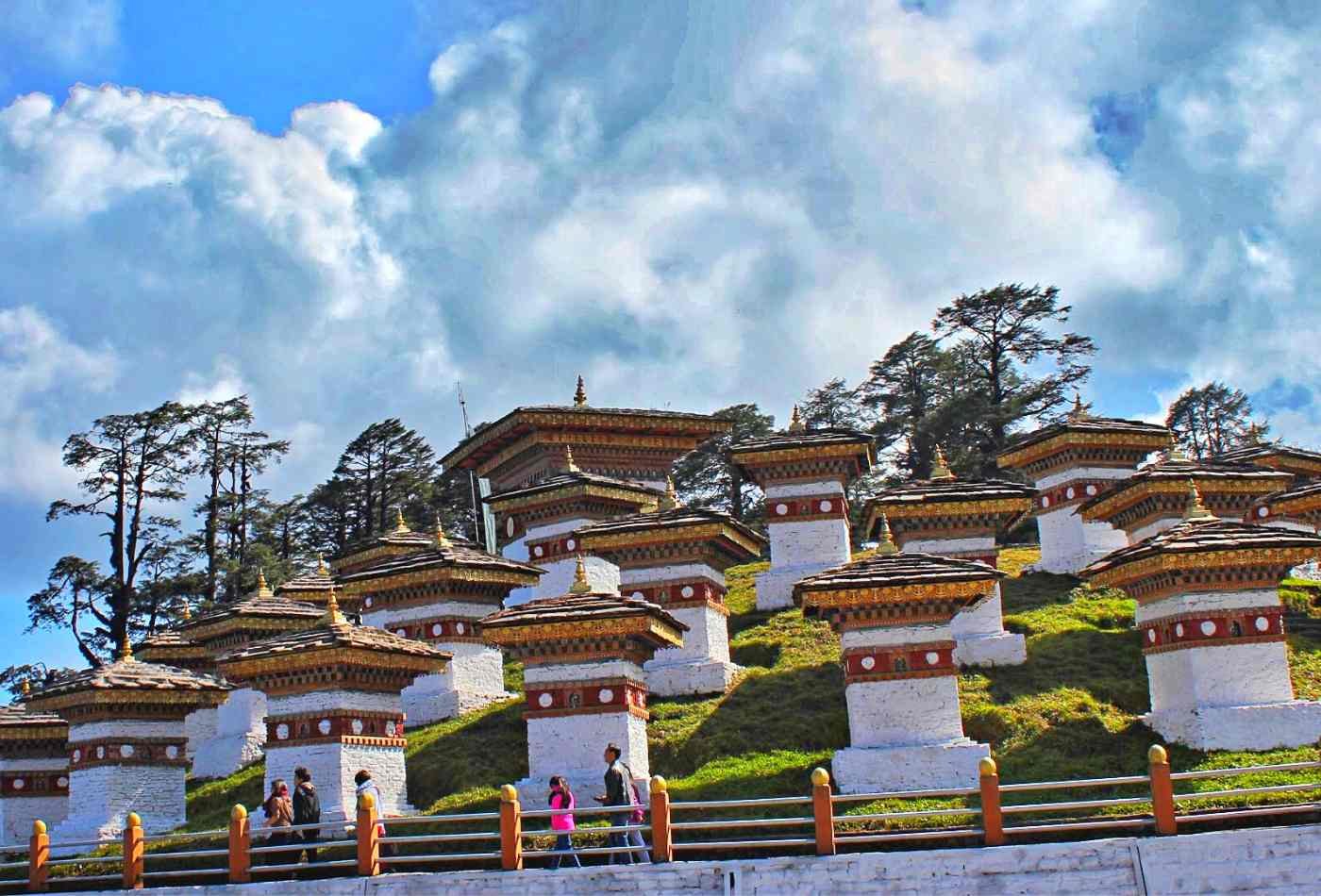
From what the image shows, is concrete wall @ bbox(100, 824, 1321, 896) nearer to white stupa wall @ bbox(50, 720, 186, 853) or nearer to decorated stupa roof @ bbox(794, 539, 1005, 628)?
decorated stupa roof @ bbox(794, 539, 1005, 628)

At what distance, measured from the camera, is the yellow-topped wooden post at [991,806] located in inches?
660

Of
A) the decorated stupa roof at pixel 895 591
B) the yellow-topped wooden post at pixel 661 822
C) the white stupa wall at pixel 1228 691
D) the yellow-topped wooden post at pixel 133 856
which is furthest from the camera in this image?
the decorated stupa roof at pixel 895 591

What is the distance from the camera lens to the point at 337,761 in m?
22.0

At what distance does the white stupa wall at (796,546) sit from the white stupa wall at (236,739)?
38.3 feet

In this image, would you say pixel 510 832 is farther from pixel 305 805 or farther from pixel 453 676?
pixel 453 676

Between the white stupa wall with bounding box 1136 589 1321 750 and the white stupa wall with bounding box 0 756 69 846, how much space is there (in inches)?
858

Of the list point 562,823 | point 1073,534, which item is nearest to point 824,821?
point 562,823

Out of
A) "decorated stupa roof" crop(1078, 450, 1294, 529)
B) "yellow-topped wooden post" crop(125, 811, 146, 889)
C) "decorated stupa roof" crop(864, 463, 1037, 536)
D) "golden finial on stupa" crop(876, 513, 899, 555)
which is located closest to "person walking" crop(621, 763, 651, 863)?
"golden finial on stupa" crop(876, 513, 899, 555)

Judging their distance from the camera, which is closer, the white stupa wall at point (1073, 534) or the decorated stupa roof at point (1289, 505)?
the white stupa wall at point (1073, 534)

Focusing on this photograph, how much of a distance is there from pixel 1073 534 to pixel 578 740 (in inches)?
631

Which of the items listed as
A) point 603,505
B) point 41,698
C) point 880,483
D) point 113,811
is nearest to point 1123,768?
point 603,505

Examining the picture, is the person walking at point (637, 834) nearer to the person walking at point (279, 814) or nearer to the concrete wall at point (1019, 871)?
the concrete wall at point (1019, 871)

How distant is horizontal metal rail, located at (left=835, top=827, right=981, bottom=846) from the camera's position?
1669 centimetres

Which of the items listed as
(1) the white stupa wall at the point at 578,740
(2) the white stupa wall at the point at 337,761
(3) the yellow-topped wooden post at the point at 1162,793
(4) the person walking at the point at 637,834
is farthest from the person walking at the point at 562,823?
(3) the yellow-topped wooden post at the point at 1162,793
